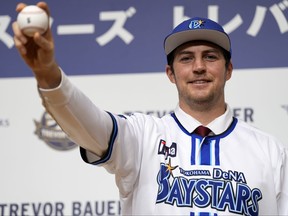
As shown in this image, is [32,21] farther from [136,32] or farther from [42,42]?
[136,32]

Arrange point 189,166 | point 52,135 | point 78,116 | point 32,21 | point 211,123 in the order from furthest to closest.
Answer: point 52,135 < point 211,123 < point 189,166 < point 78,116 < point 32,21

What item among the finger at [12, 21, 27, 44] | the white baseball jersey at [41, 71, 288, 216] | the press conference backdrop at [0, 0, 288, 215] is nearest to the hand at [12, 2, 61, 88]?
the finger at [12, 21, 27, 44]

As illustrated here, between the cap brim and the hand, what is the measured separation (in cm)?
58

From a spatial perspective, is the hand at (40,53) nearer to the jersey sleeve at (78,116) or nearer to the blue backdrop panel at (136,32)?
the jersey sleeve at (78,116)

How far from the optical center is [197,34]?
8.18 feet

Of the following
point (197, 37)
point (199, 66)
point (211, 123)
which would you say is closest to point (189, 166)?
point (211, 123)

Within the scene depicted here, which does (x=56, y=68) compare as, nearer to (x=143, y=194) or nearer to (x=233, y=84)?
(x=143, y=194)

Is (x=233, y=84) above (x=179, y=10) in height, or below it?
below

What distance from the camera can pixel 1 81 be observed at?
3289 mm

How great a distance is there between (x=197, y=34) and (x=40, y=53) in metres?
0.68

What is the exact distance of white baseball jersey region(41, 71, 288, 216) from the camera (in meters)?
2.28

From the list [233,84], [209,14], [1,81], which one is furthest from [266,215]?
[1,81]

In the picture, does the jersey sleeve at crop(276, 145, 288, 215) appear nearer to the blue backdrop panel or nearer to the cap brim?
the cap brim

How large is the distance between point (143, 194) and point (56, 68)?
50 centimetres
